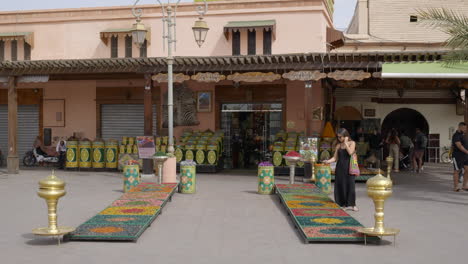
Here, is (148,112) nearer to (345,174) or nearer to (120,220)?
(345,174)

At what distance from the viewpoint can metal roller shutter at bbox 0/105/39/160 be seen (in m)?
24.9

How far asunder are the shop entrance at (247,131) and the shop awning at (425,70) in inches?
258

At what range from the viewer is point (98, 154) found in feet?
71.6

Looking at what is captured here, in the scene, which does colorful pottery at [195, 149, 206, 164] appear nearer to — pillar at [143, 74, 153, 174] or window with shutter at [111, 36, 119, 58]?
pillar at [143, 74, 153, 174]

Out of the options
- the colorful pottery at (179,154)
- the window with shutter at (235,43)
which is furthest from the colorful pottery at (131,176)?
the window with shutter at (235,43)

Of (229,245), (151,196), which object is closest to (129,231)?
(229,245)

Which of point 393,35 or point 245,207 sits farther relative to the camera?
point 393,35

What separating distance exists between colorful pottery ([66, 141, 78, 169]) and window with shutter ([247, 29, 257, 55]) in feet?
24.2

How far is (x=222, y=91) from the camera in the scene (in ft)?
74.8

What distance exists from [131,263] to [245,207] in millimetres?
5198

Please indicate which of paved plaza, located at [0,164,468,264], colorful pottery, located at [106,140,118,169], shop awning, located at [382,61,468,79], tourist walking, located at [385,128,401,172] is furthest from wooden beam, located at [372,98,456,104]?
colorful pottery, located at [106,140,118,169]

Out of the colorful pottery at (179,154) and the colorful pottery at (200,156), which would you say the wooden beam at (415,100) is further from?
the colorful pottery at (179,154)

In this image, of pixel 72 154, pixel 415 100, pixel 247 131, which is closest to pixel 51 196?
pixel 72 154

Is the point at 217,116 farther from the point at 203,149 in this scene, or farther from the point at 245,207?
the point at 245,207
